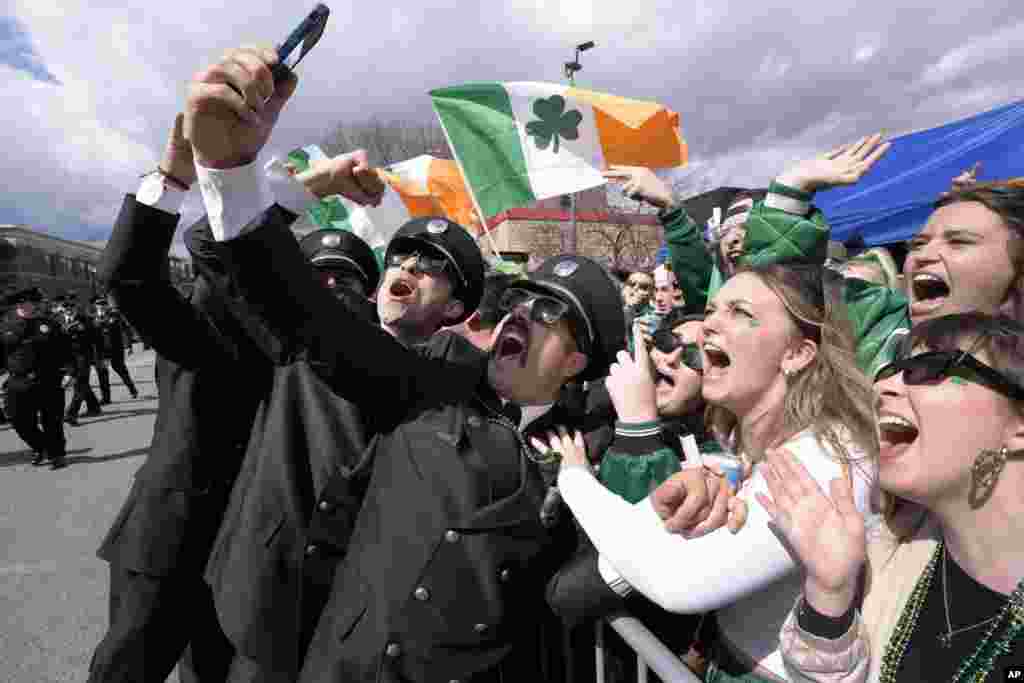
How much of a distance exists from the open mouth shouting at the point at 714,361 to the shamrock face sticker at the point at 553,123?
12.0ft

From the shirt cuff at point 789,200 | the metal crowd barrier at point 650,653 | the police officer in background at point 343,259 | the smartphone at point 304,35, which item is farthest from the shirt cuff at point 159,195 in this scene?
the shirt cuff at point 789,200

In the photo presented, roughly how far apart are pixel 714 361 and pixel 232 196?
1.31m

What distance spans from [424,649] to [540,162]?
435cm

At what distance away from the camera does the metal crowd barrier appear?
1312 mm

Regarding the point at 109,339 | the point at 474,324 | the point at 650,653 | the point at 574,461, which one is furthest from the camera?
the point at 109,339

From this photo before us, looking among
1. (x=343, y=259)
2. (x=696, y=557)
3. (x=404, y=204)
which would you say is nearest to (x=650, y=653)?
(x=696, y=557)

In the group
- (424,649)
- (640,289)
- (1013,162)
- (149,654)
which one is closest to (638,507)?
(424,649)

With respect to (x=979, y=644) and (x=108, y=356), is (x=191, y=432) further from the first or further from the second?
(x=108, y=356)

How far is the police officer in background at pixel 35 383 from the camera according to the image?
734cm

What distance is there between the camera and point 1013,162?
543 cm

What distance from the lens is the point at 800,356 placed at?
1635 mm

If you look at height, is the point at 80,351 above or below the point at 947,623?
below

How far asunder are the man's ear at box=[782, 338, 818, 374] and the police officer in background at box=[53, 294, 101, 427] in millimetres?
10904

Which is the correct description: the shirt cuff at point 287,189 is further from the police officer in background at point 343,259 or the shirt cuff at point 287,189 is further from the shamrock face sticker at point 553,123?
the shamrock face sticker at point 553,123
